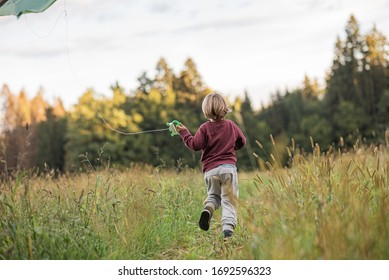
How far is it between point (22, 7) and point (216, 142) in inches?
107

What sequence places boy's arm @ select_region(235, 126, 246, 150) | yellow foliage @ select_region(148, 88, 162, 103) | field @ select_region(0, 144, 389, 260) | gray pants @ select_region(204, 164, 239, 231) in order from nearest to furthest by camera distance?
field @ select_region(0, 144, 389, 260) → gray pants @ select_region(204, 164, 239, 231) → boy's arm @ select_region(235, 126, 246, 150) → yellow foliage @ select_region(148, 88, 162, 103)

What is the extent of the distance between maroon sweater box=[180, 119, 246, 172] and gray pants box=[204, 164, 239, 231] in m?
0.08

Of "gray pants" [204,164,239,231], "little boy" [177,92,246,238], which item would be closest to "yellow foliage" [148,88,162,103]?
"little boy" [177,92,246,238]

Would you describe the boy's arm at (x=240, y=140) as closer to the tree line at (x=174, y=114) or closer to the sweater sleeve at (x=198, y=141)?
the sweater sleeve at (x=198, y=141)

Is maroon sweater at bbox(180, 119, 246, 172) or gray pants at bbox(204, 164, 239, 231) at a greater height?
maroon sweater at bbox(180, 119, 246, 172)

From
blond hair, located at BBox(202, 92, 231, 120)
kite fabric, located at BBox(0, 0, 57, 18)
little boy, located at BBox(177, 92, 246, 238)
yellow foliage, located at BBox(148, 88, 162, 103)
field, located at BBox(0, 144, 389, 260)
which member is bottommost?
field, located at BBox(0, 144, 389, 260)

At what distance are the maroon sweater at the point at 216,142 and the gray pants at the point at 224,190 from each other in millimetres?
79

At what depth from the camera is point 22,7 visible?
5684mm

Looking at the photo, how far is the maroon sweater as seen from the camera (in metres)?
5.44

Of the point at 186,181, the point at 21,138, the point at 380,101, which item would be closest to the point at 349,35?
the point at 380,101

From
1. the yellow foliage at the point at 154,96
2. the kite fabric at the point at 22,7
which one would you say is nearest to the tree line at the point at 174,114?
the yellow foliage at the point at 154,96

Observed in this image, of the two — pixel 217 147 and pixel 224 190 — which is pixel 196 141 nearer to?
pixel 217 147

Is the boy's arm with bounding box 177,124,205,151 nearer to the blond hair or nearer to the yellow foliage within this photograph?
the blond hair
